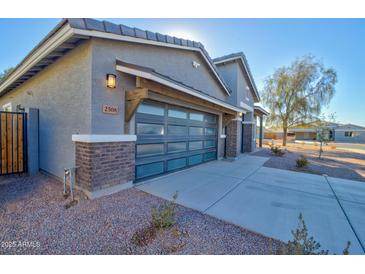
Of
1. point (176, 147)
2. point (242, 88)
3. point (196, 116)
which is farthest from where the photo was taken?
point (242, 88)

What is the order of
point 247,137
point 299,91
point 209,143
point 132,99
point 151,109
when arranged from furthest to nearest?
point 299,91 < point 247,137 < point 209,143 < point 151,109 < point 132,99

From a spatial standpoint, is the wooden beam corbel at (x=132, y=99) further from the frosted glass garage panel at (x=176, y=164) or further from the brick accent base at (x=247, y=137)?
the brick accent base at (x=247, y=137)

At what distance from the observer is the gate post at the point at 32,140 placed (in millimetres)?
5414

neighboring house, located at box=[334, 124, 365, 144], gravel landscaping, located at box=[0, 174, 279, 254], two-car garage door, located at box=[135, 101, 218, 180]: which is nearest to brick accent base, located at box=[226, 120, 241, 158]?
two-car garage door, located at box=[135, 101, 218, 180]

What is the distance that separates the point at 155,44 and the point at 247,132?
33.4 feet

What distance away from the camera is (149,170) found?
17.3ft

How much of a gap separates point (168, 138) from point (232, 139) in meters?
5.41

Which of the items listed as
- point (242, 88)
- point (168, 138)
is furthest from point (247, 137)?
point (168, 138)

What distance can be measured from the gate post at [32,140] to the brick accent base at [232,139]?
8.87 metres

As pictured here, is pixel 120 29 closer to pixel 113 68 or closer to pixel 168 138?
pixel 113 68

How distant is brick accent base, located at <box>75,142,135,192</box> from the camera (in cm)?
378

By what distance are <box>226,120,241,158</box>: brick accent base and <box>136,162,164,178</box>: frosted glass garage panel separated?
5.51 metres

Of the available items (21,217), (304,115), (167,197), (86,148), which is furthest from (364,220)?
(304,115)
